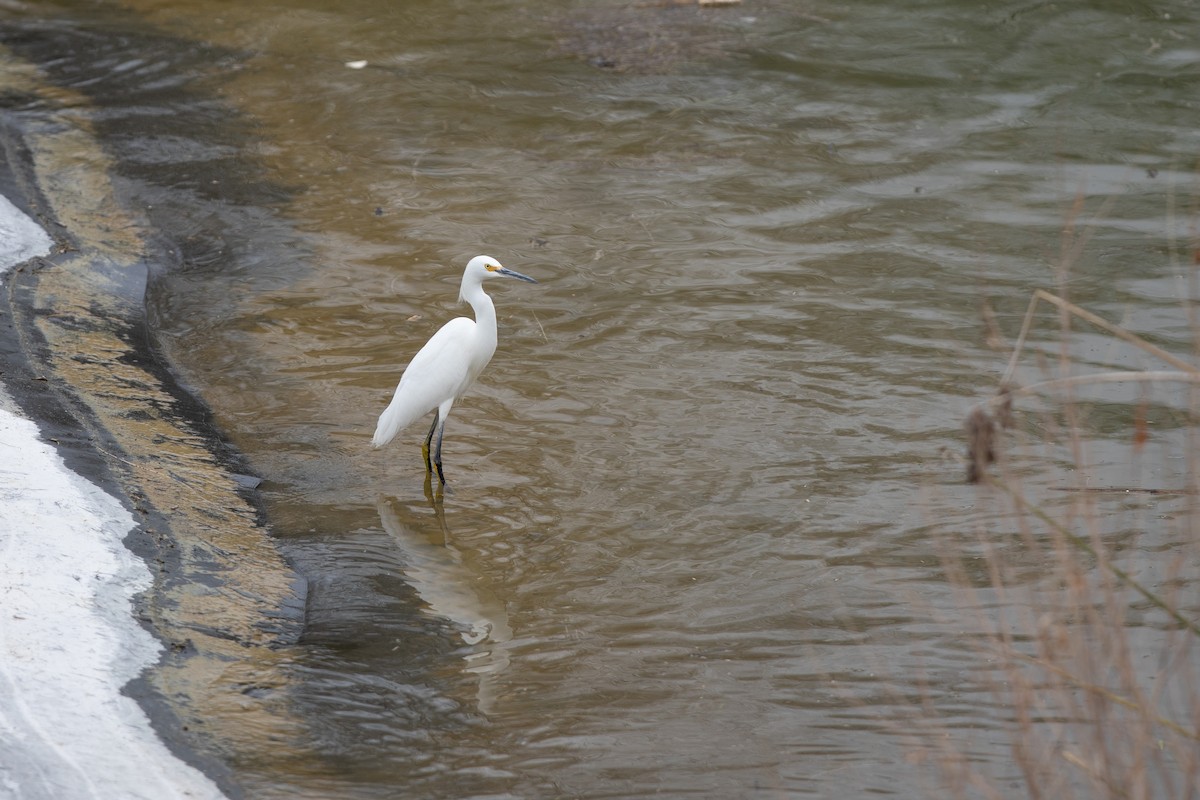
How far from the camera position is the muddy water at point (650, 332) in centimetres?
387

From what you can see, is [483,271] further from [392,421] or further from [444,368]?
[392,421]

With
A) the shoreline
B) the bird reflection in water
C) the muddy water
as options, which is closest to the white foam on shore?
the shoreline

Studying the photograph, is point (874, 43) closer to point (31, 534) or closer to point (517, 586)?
point (517, 586)

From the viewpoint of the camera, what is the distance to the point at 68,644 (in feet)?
12.0

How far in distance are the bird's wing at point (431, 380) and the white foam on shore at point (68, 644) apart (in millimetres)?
1251

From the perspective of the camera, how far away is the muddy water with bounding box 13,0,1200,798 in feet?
12.7

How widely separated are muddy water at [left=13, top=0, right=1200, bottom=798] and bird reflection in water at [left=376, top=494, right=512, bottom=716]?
2 centimetres

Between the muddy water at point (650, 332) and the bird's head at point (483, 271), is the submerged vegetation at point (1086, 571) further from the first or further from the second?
the bird's head at point (483, 271)

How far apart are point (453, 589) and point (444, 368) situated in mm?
1185

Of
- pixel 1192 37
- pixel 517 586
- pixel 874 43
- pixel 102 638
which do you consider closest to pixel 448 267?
pixel 517 586

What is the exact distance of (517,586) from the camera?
4.59 metres

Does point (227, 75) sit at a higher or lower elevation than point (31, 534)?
higher

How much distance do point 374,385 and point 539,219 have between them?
7.09ft

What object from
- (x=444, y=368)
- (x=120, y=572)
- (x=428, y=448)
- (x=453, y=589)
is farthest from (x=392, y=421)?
(x=120, y=572)
